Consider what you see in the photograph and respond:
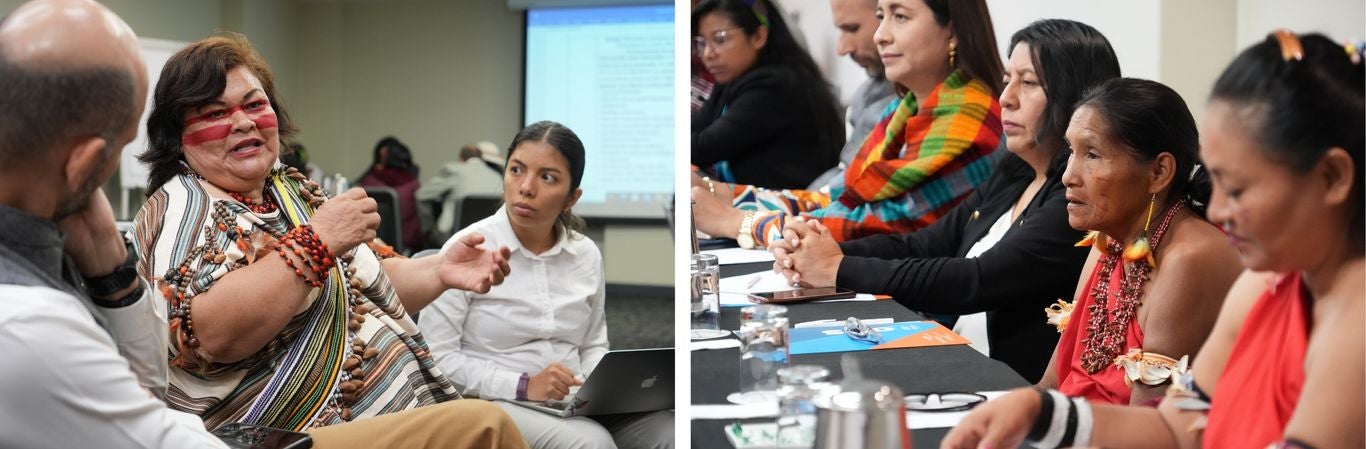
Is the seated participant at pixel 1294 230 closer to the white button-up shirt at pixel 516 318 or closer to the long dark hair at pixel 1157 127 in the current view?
the long dark hair at pixel 1157 127

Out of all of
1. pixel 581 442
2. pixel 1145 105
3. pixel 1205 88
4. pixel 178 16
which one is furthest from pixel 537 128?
pixel 178 16

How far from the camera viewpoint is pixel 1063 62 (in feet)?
5.32

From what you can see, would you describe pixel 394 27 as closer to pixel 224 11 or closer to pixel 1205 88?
pixel 224 11

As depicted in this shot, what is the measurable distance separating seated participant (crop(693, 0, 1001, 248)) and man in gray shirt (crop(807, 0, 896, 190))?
22 centimetres

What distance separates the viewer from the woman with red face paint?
1.64m

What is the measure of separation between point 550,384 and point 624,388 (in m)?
0.18

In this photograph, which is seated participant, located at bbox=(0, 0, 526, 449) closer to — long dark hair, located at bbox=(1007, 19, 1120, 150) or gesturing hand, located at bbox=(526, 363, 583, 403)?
gesturing hand, located at bbox=(526, 363, 583, 403)

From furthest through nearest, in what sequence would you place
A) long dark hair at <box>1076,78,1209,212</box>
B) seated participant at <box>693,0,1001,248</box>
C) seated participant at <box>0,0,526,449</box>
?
seated participant at <box>693,0,1001,248</box> < long dark hair at <box>1076,78,1209,212</box> < seated participant at <box>0,0,526,449</box>

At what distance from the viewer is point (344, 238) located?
67.6 inches

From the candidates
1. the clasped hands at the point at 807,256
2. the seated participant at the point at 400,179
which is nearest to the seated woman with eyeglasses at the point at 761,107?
the clasped hands at the point at 807,256

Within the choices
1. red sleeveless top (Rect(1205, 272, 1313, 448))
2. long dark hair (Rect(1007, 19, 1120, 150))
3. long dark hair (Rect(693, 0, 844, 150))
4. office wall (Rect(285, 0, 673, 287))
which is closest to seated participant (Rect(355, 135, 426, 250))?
office wall (Rect(285, 0, 673, 287))

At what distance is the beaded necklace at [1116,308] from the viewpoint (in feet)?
3.94

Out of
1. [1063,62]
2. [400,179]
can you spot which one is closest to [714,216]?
[1063,62]

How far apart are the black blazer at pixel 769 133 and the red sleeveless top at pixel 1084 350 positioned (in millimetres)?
1526
